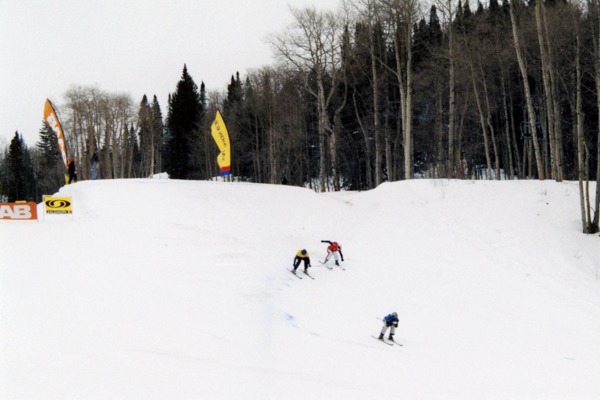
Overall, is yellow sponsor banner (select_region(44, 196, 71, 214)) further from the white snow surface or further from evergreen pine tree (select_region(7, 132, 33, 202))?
evergreen pine tree (select_region(7, 132, 33, 202))

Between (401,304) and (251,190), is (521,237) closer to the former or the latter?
(401,304)

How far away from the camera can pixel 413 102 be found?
2962cm

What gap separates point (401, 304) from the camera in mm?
11938

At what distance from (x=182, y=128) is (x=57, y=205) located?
36258 millimetres

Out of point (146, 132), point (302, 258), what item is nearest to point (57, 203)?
point (302, 258)

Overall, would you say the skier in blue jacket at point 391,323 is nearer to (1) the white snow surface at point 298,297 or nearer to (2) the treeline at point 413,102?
(1) the white snow surface at point 298,297

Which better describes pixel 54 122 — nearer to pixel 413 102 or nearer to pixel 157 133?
pixel 413 102

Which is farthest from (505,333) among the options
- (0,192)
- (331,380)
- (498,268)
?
(0,192)

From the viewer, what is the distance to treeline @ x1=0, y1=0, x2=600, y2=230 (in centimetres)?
1866

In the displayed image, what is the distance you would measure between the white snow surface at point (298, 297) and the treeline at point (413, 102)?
425 cm

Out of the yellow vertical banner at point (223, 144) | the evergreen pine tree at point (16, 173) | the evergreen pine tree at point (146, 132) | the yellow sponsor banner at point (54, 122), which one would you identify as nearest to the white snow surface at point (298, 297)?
the yellow vertical banner at point (223, 144)

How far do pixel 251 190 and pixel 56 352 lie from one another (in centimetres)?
1766

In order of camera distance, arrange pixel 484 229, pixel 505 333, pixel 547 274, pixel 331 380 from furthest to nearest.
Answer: pixel 484 229 → pixel 547 274 → pixel 505 333 → pixel 331 380

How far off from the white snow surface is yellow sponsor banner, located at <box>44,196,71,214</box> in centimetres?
56
